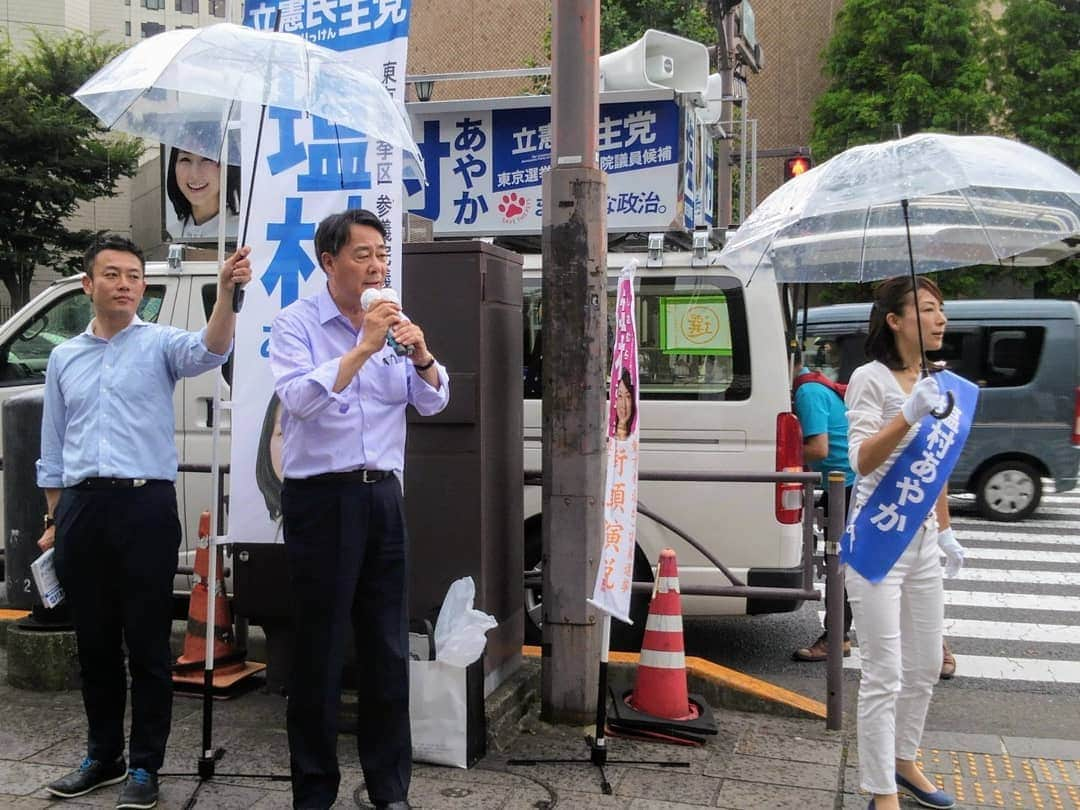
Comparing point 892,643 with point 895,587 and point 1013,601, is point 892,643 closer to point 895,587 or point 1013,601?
point 895,587

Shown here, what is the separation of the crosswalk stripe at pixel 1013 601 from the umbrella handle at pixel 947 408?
4.88 m

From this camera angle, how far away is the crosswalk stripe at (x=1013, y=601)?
7727mm

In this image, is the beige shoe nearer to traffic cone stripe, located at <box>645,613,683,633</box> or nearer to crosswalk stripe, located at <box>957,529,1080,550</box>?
traffic cone stripe, located at <box>645,613,683,633</box>

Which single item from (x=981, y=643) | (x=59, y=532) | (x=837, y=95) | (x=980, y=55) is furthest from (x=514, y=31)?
(x=59, y=532)

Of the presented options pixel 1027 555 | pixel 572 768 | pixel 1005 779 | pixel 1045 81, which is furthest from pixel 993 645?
pixel 1045 81

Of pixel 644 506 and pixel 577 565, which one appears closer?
pixel 577 565

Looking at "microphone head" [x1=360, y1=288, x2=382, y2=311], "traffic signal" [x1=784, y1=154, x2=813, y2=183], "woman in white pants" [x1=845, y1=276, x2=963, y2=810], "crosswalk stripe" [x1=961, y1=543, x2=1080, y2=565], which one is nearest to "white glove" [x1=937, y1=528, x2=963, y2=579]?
"woman in white pants" [x1=845, y1=276, x2=963, y2=810]

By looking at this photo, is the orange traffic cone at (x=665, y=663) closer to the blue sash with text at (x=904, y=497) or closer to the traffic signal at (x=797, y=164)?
the blue sash with text at (x=904, y=497)

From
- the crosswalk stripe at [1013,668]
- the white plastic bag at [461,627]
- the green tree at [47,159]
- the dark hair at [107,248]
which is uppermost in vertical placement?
Result: the green tree at [47,159]

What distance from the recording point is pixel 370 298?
2.96 metres

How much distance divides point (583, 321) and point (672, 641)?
144 cm

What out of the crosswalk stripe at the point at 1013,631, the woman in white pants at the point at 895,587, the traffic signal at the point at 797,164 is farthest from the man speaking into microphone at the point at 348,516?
the traffic signal at the point at 797,164

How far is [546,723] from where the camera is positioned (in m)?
4.37

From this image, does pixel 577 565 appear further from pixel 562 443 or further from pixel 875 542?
pixel 875 542
